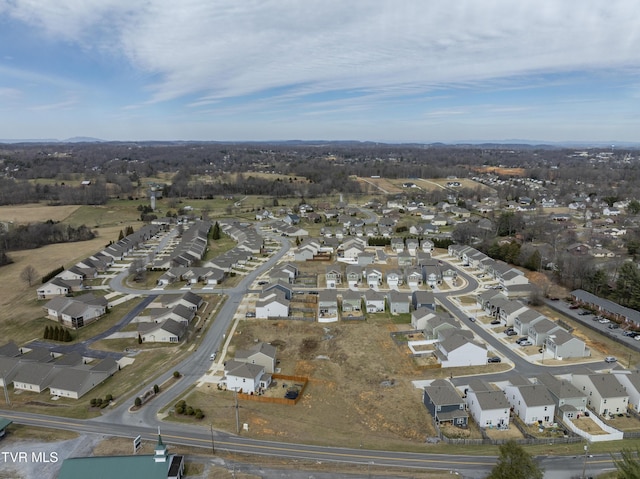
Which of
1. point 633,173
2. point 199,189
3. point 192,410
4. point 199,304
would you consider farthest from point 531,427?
point 633,173

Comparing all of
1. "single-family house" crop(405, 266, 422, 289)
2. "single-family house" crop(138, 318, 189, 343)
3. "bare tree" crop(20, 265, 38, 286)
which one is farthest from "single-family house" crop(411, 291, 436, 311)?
"bare tree" crop(20, 265, 38, 286)

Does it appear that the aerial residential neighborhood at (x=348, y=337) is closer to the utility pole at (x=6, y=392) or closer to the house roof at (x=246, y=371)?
the house roof at (x=246, y=371)

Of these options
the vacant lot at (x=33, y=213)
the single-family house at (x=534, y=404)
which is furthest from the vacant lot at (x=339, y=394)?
the vacant lot at (x=33, y=213)

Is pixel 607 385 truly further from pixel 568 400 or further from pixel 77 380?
pixel 77 380

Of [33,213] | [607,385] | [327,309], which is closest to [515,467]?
[607,385]

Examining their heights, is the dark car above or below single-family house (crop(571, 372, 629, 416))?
below

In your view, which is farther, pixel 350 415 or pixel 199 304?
pixel 199 304

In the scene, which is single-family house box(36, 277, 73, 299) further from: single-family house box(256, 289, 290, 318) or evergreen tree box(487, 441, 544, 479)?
evergreen tree box(487, 441, 544, 479)

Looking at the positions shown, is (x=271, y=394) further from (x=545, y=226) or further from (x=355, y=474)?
(x=545, y=226)
